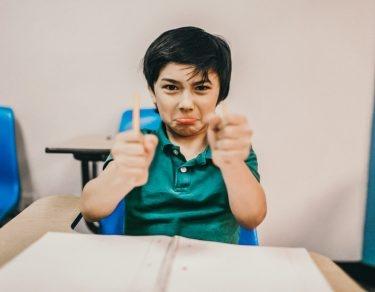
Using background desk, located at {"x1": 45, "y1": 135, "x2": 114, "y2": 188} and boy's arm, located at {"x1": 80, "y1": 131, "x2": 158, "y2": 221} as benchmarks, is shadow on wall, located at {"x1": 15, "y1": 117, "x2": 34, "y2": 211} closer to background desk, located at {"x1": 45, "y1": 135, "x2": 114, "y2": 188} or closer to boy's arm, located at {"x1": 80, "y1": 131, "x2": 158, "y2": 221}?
background desk, located at {"x1": 45, "y1": 135, "x2": 114, "y2": 188}

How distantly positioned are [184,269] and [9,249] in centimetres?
37

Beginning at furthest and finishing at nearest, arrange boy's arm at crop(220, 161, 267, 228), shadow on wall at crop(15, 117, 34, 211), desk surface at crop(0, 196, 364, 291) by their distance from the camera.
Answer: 1. shadow on wall at crop(15, 117, 34, 211)
2. boy's arm at crop(220, 161, 267, 228)
3. desk surface at crop(0, 196, 364, 291)

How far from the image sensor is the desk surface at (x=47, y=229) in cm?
59

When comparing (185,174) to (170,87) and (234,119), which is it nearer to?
(170,87)

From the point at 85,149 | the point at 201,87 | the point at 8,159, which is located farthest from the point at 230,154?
the point at 8,159

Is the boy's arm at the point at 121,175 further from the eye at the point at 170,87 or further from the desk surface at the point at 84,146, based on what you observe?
the desk surface at the point at 84,146

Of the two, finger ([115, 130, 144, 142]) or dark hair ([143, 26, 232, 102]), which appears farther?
dark hair ([143, 26, 232, 102])

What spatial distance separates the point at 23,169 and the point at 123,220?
3.73ft

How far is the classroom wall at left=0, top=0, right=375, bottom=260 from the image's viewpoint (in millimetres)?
1786

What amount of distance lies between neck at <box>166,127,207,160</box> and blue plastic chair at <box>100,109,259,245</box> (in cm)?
26

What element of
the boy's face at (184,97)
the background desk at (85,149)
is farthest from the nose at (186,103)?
the background desk at (85,149)

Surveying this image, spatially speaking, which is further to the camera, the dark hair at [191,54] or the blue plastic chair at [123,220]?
the blue plastic chair at [123,220]

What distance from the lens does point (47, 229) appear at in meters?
0.81

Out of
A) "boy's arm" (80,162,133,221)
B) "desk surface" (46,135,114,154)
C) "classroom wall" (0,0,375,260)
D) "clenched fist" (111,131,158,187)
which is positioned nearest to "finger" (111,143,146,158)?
"clenched fist" (111,131,158,187)
